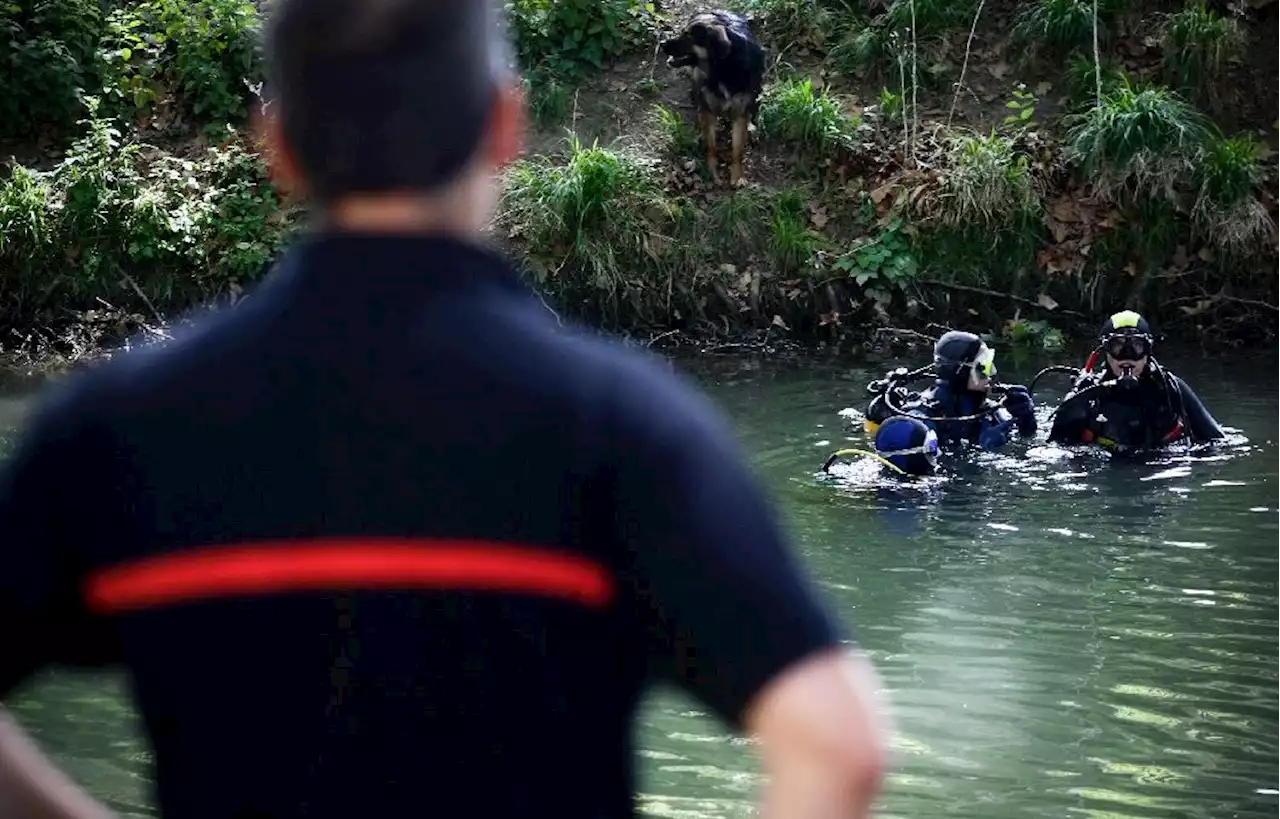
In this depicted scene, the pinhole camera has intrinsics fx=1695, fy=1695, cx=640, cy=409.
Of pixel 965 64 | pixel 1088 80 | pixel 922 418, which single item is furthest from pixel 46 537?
pixel 1088 80

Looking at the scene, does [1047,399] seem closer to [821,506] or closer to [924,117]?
[821,506]

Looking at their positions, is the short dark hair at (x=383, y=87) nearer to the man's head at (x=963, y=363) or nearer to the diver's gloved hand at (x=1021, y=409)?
the man's head at (x=963, y=363)

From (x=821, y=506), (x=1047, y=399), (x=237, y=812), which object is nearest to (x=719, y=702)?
(x=237, y=812)

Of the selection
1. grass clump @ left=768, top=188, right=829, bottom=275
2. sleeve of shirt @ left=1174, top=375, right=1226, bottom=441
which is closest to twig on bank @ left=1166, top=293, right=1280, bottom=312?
grass clump @ left=768, top=188, right=829, bottom=275

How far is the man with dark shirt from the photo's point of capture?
4.19 feet

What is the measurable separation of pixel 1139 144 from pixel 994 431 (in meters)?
6.35

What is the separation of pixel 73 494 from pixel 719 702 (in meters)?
0.54

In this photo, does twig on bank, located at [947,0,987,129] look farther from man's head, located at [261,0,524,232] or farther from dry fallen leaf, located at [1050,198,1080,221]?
man's head, located at [261,0,524,232]

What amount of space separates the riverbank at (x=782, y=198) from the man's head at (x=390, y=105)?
13.1m

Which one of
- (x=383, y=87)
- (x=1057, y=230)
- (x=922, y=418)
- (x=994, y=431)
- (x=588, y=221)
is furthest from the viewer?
(x=1057, y=230)

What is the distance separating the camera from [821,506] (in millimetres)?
8680

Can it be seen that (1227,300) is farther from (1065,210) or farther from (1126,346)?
(1126,346)

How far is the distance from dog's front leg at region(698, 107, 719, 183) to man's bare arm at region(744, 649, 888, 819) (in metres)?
14.5

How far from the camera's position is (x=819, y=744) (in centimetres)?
122
